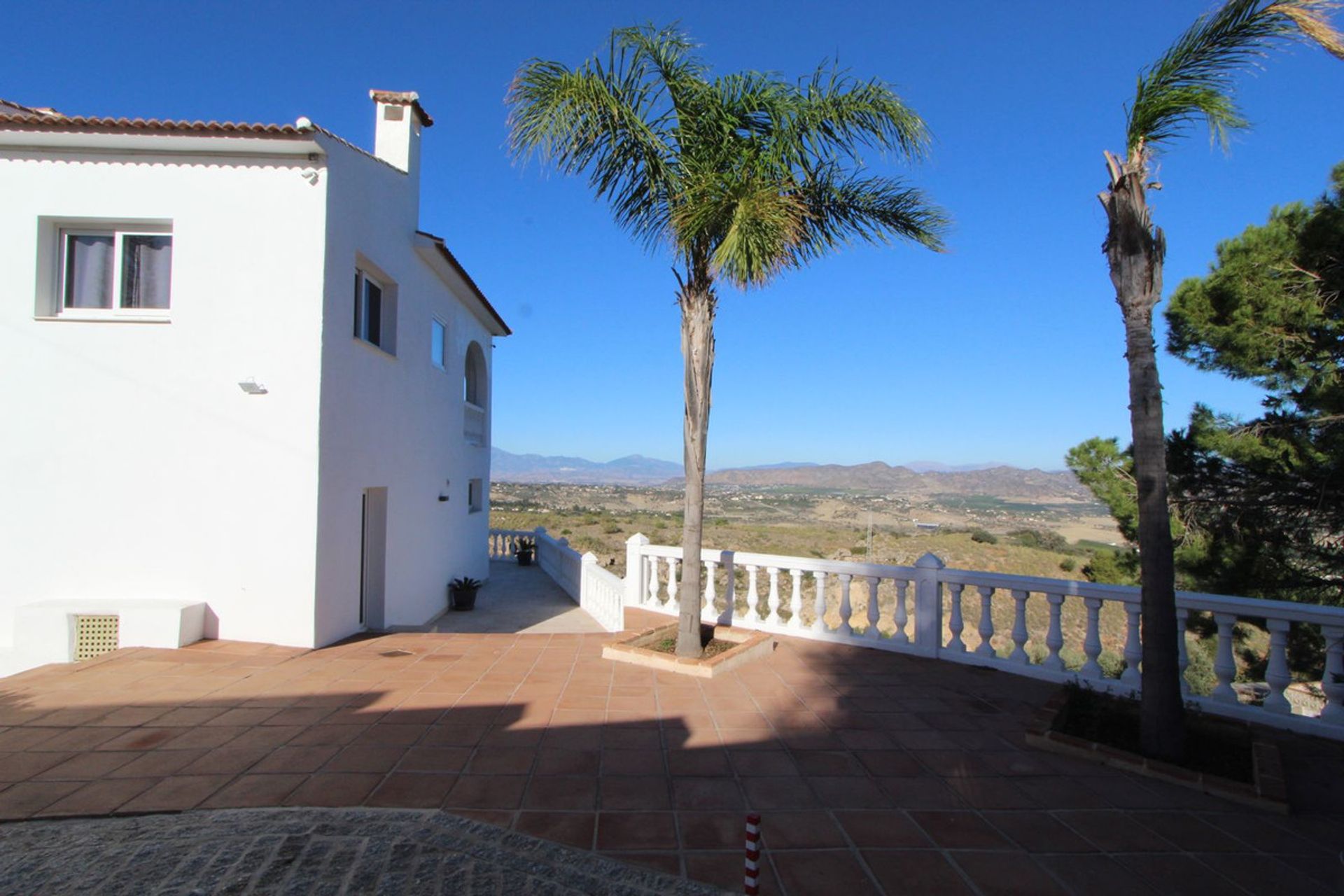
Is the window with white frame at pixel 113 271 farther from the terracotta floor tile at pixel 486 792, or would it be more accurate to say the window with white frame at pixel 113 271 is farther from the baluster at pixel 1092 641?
the baluster at pixel 1092 641

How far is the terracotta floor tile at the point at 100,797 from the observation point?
324cm

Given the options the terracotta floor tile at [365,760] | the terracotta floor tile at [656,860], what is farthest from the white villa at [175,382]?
the terracotta floor tile at [656,860]

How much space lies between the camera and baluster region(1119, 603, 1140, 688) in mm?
5168

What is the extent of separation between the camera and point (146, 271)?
695cm

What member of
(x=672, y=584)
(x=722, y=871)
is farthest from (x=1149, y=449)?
(x=672, y=584)

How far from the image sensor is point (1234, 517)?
31.2ft

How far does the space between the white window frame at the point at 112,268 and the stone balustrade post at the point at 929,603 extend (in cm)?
793

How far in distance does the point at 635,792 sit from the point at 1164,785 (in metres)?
2.96

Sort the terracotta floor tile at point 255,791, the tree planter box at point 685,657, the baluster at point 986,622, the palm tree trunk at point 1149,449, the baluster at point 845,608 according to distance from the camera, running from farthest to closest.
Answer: the baluster at point 845,608 → the baluster at point 986,622 → the tree planter box at point 685,657 → the palm tree trunk at point 1149,449 → the terracotta floor tile at point 255,791

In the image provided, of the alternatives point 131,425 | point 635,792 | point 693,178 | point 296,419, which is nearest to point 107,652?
point 131,425

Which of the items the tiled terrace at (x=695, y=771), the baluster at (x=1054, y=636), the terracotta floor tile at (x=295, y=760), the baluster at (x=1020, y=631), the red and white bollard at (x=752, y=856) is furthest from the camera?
the baluster at (x=1020, y=631)

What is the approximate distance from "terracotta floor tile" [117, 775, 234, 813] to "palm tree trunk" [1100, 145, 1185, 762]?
522 cm

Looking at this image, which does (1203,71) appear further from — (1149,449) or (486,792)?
(486,792)

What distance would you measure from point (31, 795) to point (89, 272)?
19.2ft
